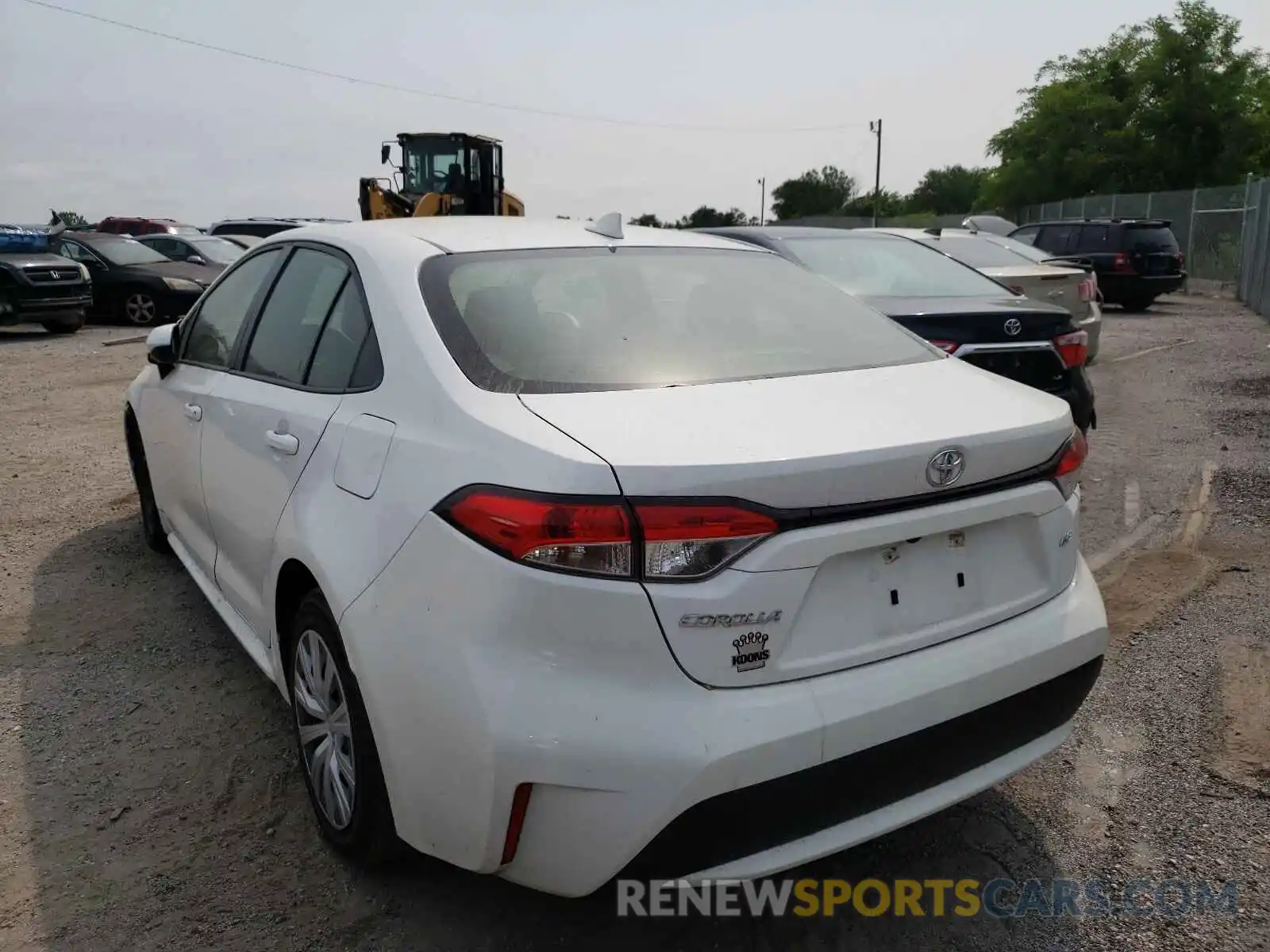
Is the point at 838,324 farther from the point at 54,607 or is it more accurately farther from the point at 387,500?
the point at 54,607

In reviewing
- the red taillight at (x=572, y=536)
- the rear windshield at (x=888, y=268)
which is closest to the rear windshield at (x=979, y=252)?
the rear windshield at (x=888, y=268)

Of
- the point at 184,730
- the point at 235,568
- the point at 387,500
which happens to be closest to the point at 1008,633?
the point at 387,500

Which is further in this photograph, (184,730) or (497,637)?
(184,730)

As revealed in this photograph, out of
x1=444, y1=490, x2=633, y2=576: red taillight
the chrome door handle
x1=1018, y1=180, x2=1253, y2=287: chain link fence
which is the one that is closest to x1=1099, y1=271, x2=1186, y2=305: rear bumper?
x1=1018, y1=180, x2=1253, y2=287: chain link fence

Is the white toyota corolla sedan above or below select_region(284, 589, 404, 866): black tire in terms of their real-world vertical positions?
above

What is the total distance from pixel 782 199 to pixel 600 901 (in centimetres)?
9221

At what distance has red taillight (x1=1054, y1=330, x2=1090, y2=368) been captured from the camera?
530cm

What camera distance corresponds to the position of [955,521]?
7.10 ft

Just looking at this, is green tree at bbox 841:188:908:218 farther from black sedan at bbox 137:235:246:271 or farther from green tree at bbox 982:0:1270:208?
black sedan at bbox 137:235:246:271

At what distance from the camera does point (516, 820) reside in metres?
1.98

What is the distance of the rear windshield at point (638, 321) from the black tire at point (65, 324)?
48.1 ft

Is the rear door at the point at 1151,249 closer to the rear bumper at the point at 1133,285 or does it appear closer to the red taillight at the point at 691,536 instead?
the rear bumper at the point at 1133,285

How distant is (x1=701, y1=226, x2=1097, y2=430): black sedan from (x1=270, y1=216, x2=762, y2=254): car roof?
1566 millimetres

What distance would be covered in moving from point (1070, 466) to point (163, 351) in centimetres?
332
